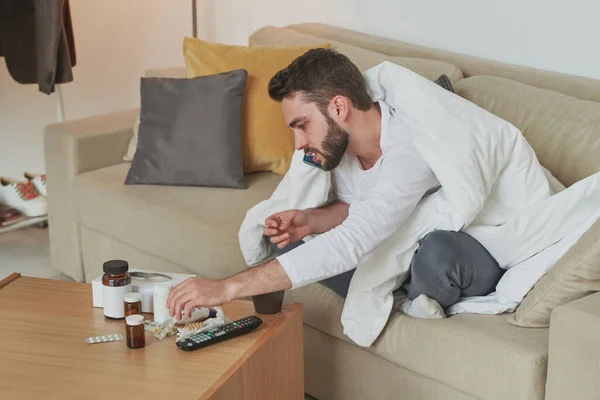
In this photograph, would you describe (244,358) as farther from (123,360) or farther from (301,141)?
(301,141)

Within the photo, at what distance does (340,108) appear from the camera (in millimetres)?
2283

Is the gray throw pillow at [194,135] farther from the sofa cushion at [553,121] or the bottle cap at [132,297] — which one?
the bottle cap at [132,297]

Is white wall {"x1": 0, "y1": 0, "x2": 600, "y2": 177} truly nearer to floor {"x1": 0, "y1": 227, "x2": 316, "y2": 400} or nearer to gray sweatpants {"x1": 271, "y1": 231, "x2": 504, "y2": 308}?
floor {"x1": 0, "y1": 227, "x2": 316, "y2": 400}

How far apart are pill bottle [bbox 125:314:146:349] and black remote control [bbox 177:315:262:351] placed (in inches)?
3.3

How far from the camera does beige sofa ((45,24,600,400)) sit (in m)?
1.99

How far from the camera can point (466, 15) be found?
3.24 meters

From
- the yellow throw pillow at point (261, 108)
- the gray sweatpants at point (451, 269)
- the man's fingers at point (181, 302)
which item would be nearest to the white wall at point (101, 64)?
the yellow throw pillow at point (261, 108)

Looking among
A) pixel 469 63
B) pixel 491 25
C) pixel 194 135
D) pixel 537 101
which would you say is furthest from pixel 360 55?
pixel 537 101

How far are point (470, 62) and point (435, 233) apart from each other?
0.99m

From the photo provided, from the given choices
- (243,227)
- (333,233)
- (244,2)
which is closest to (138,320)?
(333,233)

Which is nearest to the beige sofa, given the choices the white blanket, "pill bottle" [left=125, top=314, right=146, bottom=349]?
the white blanket

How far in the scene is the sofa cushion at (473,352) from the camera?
1988 mm

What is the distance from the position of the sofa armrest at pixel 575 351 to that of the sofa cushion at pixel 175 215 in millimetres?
1024

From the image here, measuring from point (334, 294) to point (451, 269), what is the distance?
0.36 m
